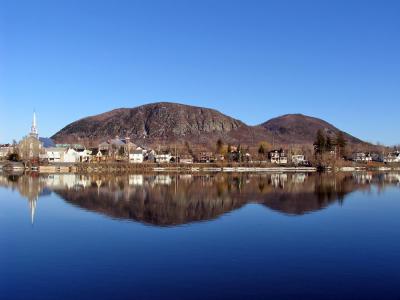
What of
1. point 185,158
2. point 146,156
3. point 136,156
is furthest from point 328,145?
point 136,156

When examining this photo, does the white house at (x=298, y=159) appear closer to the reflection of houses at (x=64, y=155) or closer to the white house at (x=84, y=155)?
the white house at (x=84, y=155)

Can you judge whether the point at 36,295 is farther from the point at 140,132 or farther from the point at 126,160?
the point at 140,132

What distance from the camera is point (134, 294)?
800 centimetres

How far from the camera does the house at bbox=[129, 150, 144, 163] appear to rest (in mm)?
70738

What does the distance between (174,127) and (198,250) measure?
144949mm

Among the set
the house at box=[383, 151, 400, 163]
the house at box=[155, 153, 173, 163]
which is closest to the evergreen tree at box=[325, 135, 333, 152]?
the house at box=[383, 151, 400, 163]

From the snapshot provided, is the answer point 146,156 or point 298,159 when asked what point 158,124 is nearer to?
point 146,156

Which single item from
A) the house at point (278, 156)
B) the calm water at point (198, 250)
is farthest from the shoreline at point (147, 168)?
the calm water at point (198, 250)

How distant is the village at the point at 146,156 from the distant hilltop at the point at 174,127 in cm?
6073

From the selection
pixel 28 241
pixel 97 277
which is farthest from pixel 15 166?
pixel 97 277

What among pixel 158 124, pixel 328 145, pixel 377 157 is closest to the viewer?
pixel 328 145

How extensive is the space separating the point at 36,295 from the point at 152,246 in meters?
4.39

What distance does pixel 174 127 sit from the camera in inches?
6137

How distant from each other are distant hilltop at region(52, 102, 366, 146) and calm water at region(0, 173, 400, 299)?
122m
